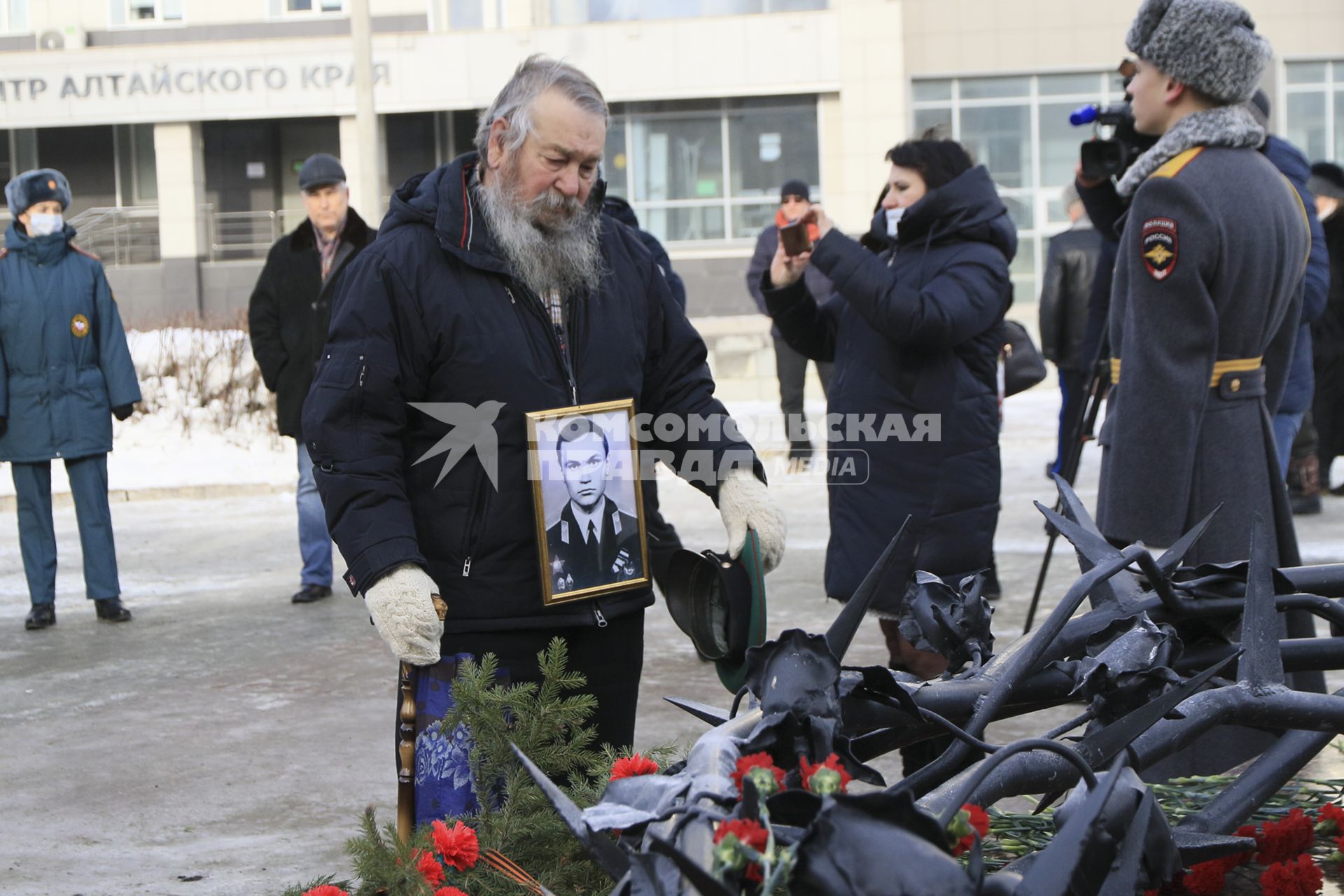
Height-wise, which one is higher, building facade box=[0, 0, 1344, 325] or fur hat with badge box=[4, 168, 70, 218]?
building facade box=[0, 0, 1344, 325]

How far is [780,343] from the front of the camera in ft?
39.5

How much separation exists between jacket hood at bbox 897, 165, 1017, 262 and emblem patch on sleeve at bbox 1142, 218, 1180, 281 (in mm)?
1174

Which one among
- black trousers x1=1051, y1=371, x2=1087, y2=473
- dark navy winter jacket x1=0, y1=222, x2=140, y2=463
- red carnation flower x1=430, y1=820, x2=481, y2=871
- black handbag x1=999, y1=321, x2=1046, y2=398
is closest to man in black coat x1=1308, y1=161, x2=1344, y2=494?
black trousers x1=1051, y1=371, x2=1087, y2=473

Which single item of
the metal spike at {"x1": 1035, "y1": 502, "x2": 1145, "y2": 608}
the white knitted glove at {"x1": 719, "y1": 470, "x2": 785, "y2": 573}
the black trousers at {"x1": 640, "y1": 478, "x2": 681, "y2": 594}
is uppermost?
the metal spike at {"x1": 1035, "y1": 502, "x2": 1145, "y2": 608}

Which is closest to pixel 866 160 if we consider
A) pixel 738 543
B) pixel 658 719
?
pixel 658 719

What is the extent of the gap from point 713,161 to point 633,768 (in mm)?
25198

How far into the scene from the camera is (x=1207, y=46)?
11.2 ft

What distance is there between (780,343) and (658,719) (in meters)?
6.94

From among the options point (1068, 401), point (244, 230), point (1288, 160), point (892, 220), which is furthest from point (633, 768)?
point (244, 230)

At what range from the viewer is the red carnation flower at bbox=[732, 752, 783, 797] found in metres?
1.09

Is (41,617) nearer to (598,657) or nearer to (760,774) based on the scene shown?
(598,657)

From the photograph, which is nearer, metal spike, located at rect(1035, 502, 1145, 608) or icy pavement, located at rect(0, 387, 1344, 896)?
metal spike, located at rect(1035, 502, 1145, 608)

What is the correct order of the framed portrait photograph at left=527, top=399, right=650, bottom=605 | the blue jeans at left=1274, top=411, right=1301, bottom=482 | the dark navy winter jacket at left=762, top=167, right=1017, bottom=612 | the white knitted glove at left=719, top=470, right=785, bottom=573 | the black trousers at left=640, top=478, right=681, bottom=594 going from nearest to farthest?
the framed portrait photograph at left=527, top=399, right=650, bottom=605 → the white knitted glove at left=719, top=470, right=785, bottom=573 → the black trousers at left=640, top=478, right=681, bottom=594 → the dark navy winter jacket at left=762, top=167, right=1017, bottom=612 → the blue jeans at left=1274, top=411, right=1301, bottom=482

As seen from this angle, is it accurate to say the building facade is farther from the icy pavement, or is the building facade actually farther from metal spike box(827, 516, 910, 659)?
metal spike box(827, 516, 910, 659)
